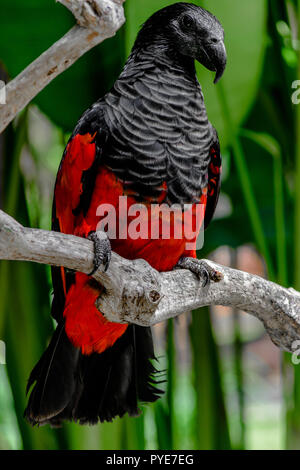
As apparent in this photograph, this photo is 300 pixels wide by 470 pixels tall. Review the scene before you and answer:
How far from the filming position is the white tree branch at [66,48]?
1.60 feet

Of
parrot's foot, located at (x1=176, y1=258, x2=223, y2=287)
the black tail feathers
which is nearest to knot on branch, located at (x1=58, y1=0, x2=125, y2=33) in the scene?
parrot's foot, located at (x1=176, y1=258, x2=223, y2=287)

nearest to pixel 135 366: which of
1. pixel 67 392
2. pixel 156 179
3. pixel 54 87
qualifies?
pixel 67 392

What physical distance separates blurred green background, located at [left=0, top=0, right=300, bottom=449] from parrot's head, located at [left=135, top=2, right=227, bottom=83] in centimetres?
5

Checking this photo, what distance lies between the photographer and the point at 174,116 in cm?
73

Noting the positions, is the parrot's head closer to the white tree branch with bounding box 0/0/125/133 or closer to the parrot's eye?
the parrot's eye

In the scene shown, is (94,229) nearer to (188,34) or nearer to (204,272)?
(204,272)

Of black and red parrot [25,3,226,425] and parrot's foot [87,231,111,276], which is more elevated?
black and red parrot [25,3,226,425]

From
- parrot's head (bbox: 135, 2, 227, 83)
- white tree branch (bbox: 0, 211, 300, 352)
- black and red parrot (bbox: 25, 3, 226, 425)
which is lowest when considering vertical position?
white tree branch (bbox: 0, 211, 300, 352)

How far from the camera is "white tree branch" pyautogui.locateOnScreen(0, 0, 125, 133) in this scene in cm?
49

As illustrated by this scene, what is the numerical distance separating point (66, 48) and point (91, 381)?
0.56 m

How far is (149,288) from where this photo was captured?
0.67 metres

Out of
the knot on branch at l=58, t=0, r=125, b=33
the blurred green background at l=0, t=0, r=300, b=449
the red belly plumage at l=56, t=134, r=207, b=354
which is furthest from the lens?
the blurred green background at l=0, t=0, r=300, b=449

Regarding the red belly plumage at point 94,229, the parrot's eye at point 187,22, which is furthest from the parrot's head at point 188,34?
the red belly plumage at point 94,229

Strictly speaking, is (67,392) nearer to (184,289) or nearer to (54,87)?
(184,289)
